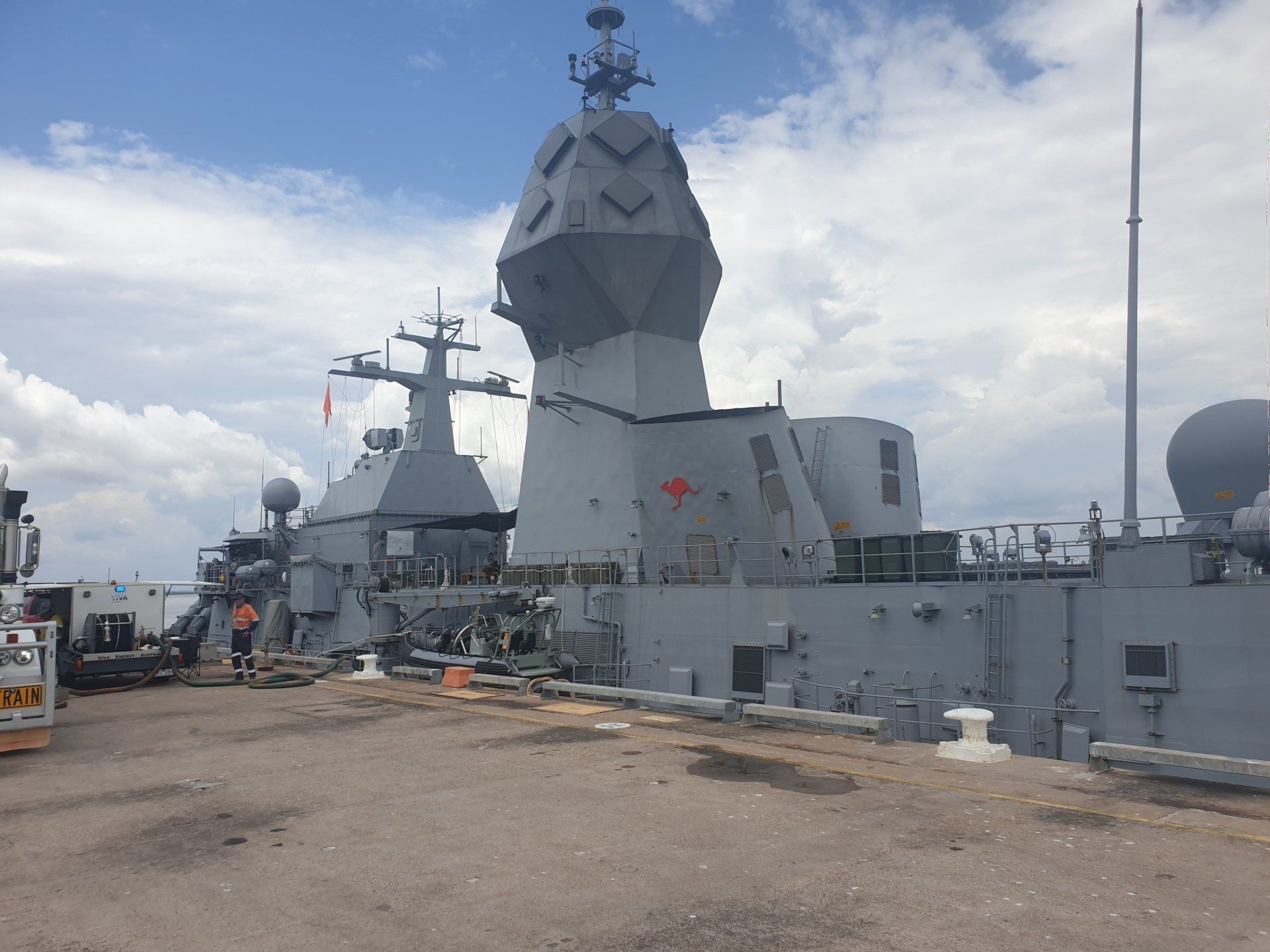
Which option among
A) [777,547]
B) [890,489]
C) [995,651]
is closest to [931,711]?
[995,651]

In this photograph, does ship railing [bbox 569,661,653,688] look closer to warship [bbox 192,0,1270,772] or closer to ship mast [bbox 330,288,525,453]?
warship [bbox 192,0,1270,772]

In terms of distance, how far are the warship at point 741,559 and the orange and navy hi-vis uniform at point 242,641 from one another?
391 cm

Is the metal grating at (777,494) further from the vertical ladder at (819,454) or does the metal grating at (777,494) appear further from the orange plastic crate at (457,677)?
the orange plastic crate at (457,677)

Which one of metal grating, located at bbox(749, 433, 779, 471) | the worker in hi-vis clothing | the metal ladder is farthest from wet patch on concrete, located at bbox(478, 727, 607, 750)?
metal grating, located at bbox(749, 433, 779, 471)

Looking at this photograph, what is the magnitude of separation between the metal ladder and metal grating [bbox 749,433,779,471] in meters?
6.03

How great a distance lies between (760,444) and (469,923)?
1425 cm

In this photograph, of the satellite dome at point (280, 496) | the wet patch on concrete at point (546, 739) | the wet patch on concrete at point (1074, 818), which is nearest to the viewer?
the wet patch on concrete at point (1074, 818)

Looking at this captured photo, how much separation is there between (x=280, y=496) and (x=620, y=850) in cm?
3319

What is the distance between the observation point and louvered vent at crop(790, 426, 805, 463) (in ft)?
58.9

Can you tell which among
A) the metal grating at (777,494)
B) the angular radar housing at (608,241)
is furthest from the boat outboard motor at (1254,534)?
the angular radar housing at (608,241)

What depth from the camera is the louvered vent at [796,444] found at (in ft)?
58.9

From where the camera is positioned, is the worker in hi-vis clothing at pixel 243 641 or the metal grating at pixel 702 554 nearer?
the worker in hi-vis clothing at pixel 243 641

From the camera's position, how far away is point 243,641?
15172mm

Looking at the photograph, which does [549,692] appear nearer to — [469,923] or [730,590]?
[730,590]
